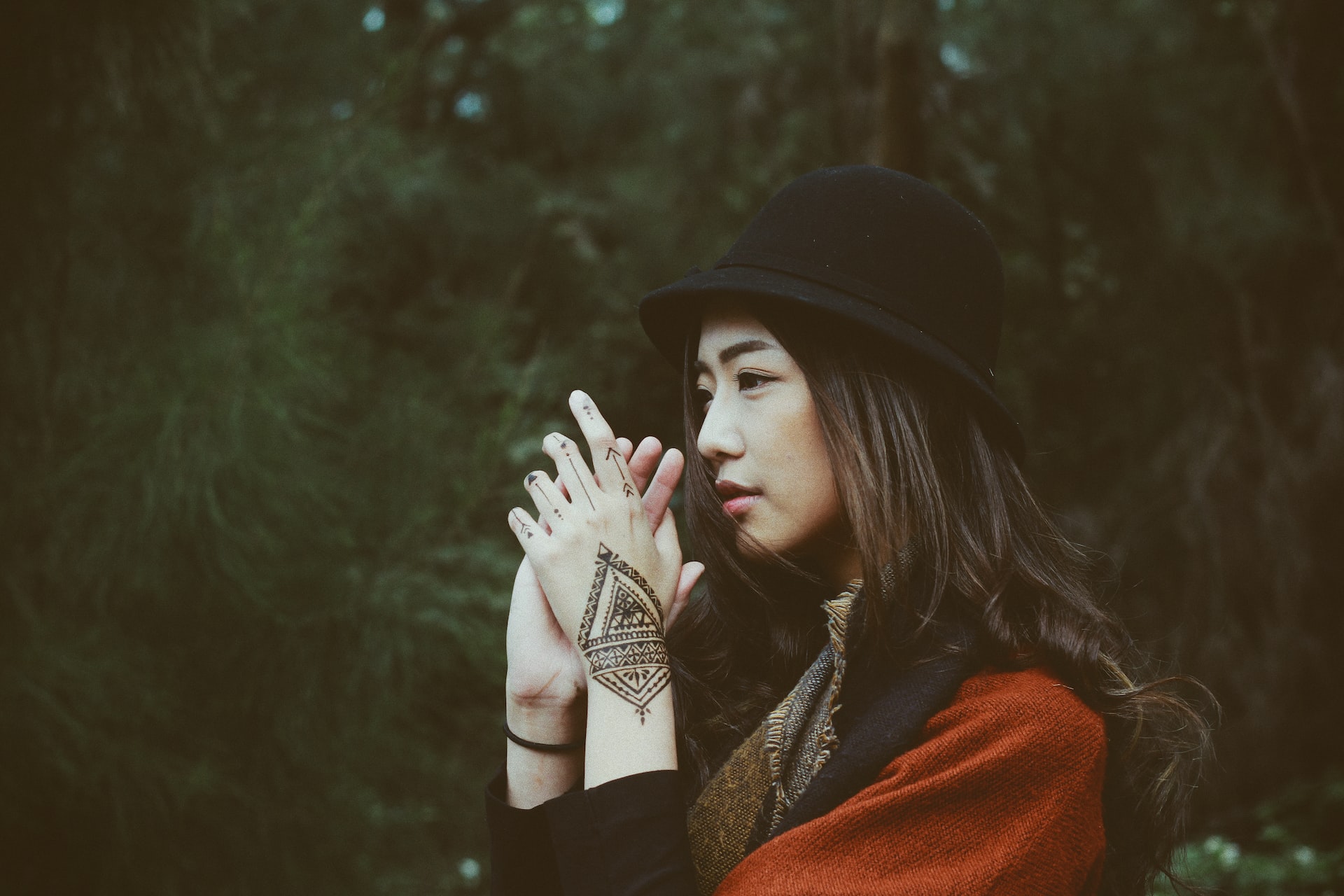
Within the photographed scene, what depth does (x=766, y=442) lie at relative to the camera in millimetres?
1471

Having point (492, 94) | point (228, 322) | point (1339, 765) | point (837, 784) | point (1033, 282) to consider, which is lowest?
point (1339, 765)

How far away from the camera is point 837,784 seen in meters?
1.29

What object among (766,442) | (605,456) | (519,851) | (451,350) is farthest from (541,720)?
(451,350)

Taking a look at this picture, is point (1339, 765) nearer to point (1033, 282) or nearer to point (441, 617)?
point (1033, 282)

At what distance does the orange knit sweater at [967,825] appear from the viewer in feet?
3.91

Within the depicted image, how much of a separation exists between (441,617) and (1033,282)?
3265mm

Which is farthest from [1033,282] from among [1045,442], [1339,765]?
[1339,765]

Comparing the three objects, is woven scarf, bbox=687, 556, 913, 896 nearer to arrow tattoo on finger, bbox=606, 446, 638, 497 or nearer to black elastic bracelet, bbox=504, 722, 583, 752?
black elastic bracelet, bbox=504, 722, 583, 752

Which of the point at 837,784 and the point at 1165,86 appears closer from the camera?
the point at 837,784

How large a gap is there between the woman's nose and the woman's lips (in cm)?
6

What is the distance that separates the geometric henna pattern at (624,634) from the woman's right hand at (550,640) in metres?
0.10

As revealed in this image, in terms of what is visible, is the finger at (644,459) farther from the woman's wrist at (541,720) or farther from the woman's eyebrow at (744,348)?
the woman's wrist at (541,720)

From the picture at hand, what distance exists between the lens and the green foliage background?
3.12 metres

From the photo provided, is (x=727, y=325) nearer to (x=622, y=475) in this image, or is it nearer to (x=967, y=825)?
(x=622, y=475)
